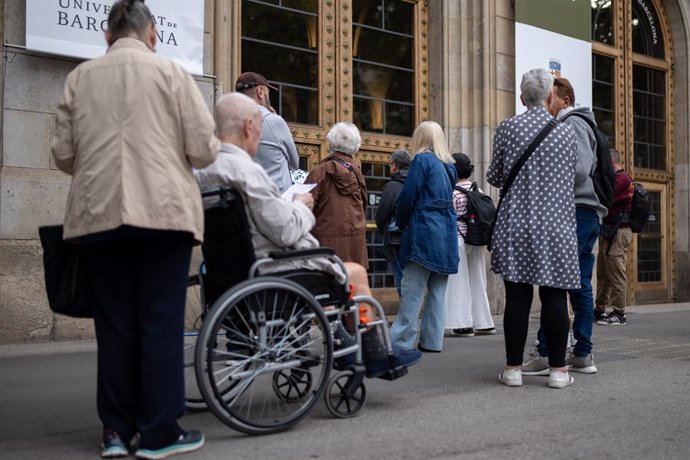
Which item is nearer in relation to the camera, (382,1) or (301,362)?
(301,362)

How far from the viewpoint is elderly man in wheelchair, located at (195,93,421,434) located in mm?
3580

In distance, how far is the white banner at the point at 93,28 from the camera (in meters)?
6.97

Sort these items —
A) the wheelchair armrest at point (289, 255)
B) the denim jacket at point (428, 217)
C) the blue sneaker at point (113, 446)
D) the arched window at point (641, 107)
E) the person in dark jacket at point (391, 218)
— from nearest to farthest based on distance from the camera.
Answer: the blue sneaker at point (113, 446)
the wheelchair armrest at point (289, 255)
the denim jacket at point (428, 217)
the person in dark jacket at point (391, 218)
the arched window at point (641, 107)

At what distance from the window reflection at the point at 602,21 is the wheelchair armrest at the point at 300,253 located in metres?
10.0

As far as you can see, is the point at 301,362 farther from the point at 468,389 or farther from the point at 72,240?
the point at 468,389

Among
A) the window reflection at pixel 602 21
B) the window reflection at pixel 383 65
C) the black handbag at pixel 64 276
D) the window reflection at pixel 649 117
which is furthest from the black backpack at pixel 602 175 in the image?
the window reflection at pixel 649 117

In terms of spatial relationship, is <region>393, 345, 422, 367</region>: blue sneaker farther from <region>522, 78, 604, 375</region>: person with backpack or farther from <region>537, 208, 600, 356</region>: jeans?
<region>537, 208, 600, 356</region>: jeans

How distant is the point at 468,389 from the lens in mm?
4902

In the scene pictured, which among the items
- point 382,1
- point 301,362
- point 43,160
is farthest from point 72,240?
point 382,1

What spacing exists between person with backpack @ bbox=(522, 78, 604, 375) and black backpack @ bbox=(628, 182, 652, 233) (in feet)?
14.5

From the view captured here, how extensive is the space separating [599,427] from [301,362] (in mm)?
1415

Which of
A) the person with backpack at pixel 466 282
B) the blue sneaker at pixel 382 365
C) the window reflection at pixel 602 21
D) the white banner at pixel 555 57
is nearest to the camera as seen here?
the blue sneaker at pixel 382 365

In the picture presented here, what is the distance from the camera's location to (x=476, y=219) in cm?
774

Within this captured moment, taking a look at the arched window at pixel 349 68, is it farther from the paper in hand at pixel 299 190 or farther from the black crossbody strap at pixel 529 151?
the paper in hand at pixel 299 190
